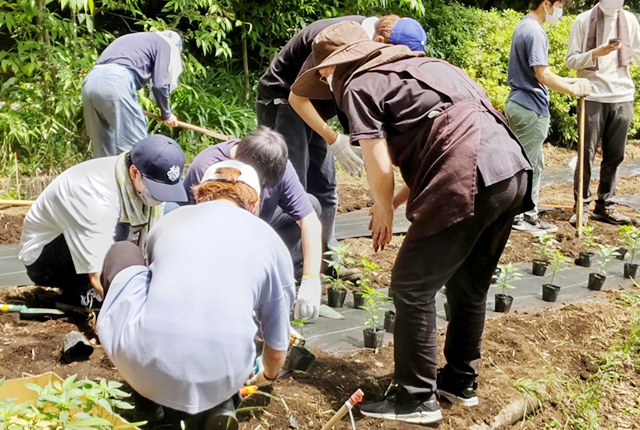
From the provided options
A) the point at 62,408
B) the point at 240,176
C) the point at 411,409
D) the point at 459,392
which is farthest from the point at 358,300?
the point at 62,408

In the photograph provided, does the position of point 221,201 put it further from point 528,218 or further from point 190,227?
point 528,218

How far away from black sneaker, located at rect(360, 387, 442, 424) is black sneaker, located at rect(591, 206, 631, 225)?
422 cm

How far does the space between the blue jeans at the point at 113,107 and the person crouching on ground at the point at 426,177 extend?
2786 mm

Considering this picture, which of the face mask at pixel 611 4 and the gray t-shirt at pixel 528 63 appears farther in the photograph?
the face mask at pixel 611 4

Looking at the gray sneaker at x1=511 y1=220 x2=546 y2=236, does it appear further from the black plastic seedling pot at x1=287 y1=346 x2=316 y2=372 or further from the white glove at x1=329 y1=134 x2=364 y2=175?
the black plastic seedling pot at x1=287 y1=346 x2=316 y2=372

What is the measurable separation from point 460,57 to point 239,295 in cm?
947

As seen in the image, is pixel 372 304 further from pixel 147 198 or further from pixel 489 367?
pixel 147 198

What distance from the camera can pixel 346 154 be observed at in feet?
12.8

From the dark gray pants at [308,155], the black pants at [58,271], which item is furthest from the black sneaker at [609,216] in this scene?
the black pants at [58,271]

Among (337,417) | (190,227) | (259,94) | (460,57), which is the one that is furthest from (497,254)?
(460,57)

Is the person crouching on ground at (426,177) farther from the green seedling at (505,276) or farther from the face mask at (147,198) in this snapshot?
the green seedling at (505,276)

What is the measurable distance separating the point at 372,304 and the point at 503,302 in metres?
1.06

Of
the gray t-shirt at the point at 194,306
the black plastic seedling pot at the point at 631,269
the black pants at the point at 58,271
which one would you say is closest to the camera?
the gray t-shirt at the point at 194,306

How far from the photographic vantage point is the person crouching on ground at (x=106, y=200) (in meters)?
3.02
